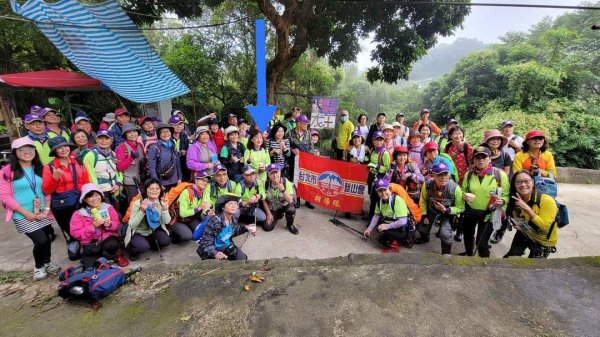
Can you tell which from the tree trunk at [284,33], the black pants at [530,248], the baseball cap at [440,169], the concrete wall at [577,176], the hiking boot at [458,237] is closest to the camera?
the black pants at [530,248]

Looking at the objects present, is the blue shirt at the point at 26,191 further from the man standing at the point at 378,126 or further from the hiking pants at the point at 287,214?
the man standing at the point at 378,126

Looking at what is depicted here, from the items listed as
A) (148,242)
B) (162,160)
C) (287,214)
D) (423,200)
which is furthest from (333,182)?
(148,242)

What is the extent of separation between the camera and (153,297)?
8.41 ft

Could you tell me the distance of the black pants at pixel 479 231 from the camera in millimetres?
4133

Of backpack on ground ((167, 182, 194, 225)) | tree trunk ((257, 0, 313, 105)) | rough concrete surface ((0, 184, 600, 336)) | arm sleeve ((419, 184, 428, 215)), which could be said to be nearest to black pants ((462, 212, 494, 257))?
arm sleeve ((419, 184, 428, 215))

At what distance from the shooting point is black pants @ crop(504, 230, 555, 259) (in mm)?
3477

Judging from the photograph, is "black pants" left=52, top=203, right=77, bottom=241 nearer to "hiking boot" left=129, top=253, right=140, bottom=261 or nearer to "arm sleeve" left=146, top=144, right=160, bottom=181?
"hiking boot" left=129, top=253, right=140, bottom=261

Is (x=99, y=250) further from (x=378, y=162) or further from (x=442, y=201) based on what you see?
(x=442, y=201)

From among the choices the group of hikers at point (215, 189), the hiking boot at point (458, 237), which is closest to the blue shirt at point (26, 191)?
the group of hikers at point (215, 189)

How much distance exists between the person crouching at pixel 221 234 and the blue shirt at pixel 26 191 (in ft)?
6.95

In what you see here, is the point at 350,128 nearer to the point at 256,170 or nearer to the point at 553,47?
the point at 256,170

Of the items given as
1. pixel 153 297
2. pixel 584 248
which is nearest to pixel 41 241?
Result: pixel 153 297

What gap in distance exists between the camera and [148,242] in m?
4.24

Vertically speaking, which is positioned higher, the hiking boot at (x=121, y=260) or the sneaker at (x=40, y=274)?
the sneaker at (x=40, y=274)
